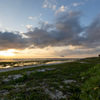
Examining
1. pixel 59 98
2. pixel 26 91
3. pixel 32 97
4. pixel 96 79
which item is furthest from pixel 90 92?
pixel 26 91

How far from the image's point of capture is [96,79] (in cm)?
258

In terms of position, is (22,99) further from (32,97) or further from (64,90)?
(64,90)

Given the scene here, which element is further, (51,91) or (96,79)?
(51,91)

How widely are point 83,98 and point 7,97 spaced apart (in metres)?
5.69

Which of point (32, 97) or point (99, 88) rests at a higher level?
point (99, 88)

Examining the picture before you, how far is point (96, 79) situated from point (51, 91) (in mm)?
5104

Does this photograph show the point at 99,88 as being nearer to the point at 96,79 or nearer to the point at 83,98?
the point at 96,79

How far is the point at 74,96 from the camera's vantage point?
611cm

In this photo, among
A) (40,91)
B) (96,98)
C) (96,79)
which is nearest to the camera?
(96,98)

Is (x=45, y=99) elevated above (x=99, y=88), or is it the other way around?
(x=99, y=88)

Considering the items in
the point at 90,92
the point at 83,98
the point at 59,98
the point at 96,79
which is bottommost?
the point at 59,98

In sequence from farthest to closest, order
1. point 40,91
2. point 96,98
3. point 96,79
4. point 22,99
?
point 40,91 < point 22,99 < point 96,79 < point 96,98

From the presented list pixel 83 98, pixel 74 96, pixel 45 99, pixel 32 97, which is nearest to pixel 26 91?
pixel 32 97

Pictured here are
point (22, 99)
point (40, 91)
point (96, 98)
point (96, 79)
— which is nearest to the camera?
point (96, 98)
